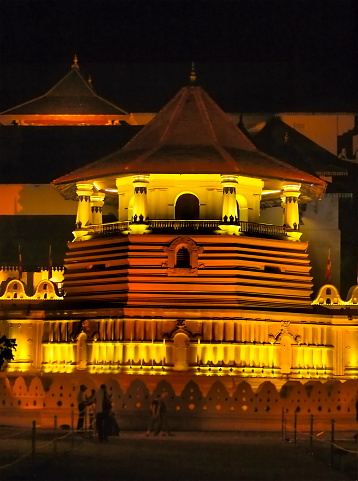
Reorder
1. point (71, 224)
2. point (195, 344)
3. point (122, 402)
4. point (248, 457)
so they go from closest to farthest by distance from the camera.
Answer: point (248, 457) < point (122, 402) < point (195, 344) < point (71, 224)

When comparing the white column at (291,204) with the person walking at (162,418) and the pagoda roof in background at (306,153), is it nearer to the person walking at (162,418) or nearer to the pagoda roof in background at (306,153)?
the pagoda roof in background at (306,153)

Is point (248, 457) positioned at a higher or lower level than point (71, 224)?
lower

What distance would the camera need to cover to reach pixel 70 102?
85562 millimetres

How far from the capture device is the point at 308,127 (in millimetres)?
87188

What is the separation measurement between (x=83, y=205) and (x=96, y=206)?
1321 mm

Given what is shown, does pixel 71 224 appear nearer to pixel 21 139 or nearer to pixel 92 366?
pixel 21 139

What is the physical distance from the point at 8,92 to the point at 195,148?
2392cm

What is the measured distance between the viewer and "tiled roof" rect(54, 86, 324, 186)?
66.1 m

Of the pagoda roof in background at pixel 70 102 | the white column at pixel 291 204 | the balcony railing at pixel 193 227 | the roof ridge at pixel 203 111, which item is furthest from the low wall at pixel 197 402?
the pagoda roof in background at pixel 70 102

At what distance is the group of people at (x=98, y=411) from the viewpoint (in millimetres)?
51844

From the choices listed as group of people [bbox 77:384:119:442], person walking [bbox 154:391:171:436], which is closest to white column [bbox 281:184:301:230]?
person walking [bbox 154:391:171:436]

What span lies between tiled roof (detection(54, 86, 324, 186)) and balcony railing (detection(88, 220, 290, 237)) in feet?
5.98

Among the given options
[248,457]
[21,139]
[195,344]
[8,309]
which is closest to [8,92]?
[21,139]

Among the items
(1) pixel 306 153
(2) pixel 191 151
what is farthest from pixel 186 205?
(1) pixel 306 153
